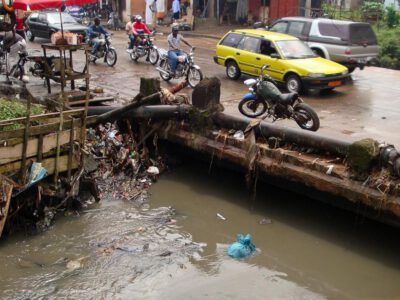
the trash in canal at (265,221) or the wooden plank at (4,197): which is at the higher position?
the wooden plank at (4,197)

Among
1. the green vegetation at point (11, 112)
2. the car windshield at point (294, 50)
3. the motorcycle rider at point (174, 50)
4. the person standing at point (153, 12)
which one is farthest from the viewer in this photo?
the person standing at point (153, 12)

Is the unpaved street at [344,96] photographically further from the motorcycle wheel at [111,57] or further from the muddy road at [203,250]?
the muddy road at [203,250]

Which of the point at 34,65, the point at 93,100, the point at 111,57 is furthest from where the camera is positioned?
the point at 111,57

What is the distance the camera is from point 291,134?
8352mm

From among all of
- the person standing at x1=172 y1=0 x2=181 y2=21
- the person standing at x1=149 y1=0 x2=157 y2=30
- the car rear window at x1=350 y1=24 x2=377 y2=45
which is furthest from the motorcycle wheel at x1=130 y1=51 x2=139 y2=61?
the person standing at x1=149 y1=0 x2=157 y2=30

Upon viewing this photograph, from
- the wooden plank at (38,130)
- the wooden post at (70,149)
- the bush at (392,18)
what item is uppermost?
the bush at (392,18)

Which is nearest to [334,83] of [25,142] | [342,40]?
[342,40]

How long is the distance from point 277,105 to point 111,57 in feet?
29.9

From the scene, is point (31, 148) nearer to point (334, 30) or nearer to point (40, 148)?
point (40, 148)

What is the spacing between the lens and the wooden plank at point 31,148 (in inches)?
280

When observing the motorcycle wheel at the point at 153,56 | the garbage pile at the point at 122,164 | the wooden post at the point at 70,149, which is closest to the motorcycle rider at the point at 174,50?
the motorcycle wheel at the point at 153,56

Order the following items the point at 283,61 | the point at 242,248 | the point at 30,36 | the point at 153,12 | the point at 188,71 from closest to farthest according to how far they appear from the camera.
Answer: the point at 242,248 → the point at 283,61 → the point at 188,71 → the point at 30,36 → the point at 153,12

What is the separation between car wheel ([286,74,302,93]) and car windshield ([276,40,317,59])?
0.62 m

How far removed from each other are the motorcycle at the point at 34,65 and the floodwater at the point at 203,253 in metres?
4.81
